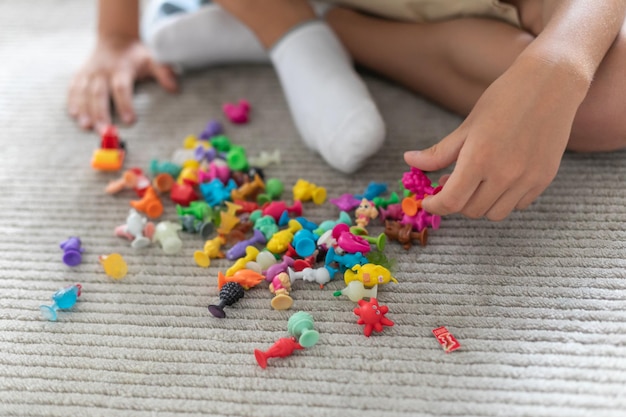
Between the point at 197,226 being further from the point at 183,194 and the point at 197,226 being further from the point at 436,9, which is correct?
the point at 436,9

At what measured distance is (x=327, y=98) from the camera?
799 mm

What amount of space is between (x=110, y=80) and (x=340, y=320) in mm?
563

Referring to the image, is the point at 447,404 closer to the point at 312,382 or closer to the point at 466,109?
the point at 312,382

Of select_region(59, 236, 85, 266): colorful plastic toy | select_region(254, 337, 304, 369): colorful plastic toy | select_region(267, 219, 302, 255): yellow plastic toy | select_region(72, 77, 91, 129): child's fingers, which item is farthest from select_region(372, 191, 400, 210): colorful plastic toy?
select_region(72, 77, 91, 129): child's fingers

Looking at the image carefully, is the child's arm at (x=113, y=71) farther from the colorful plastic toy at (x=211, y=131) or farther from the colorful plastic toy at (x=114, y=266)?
the colorful plastic toy at (x=114, y=266)

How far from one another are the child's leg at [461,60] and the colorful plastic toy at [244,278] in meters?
0.35

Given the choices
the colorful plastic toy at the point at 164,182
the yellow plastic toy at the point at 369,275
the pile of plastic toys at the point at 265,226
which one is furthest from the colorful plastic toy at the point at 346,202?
the colorful plastic toy at the point at 164,182

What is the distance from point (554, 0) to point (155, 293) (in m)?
0.53

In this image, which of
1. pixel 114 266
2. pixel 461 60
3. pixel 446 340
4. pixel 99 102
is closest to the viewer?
pixel 446 340

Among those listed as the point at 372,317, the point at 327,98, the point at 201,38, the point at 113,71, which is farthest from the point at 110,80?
the point at 372,317

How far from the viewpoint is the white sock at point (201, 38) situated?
0.96 metres

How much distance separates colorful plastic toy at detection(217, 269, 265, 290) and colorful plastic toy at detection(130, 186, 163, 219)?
0.15 metres

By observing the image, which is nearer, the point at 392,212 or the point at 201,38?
the point at 392,212

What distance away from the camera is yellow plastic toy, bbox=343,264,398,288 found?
25.6 inches
